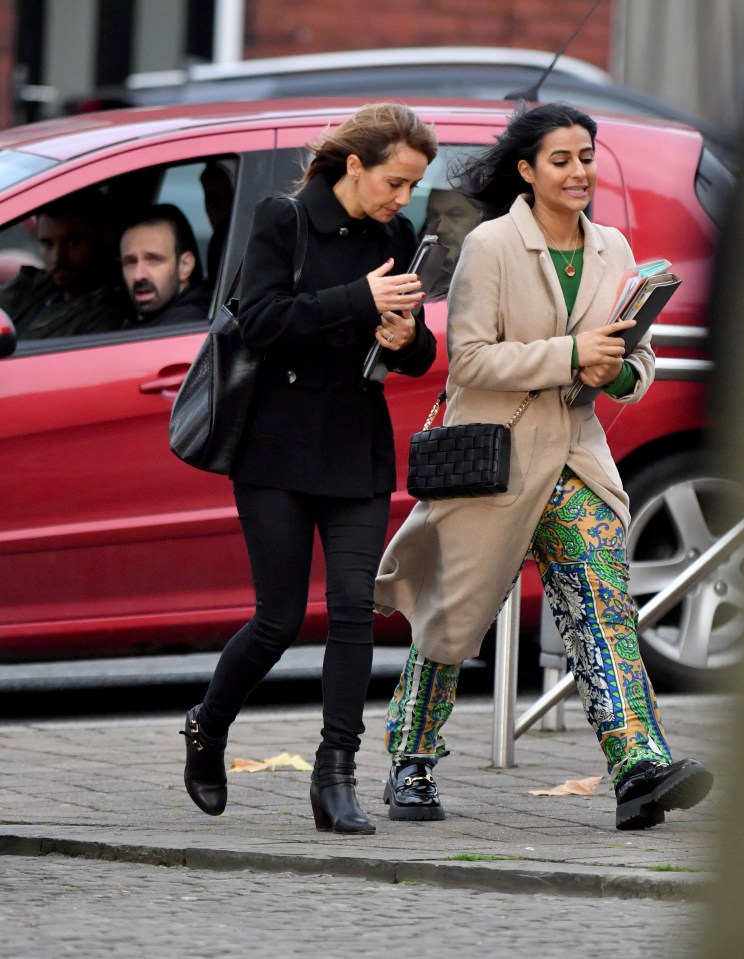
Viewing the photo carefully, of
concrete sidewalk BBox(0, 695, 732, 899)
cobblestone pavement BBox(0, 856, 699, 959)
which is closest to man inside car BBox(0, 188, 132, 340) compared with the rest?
concrete sidewalk BBox(0, 695, 732, 899)

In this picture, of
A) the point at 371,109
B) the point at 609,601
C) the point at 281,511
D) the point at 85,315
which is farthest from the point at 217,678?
the point at 85,315

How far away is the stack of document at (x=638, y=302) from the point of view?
4828mm

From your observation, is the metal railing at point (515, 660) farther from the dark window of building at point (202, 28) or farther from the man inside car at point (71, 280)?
the dark window of building at point (202, 28)

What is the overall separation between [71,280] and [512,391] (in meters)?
2.31

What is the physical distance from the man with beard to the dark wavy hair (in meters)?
1.54

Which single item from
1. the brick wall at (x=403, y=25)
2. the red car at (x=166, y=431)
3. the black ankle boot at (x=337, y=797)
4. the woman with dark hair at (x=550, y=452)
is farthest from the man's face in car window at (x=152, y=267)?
the brick wall at (x=403, y=25)

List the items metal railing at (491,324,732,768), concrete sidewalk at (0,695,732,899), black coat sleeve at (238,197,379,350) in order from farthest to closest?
metal railing at (491,324,732,768)
black coat sleeve at (238,197,379,350)
concrete sidewalk at (0,695,732,899)

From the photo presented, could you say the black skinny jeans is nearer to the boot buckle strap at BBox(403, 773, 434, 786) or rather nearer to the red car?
the boot buckle strap at BBox(403, 773, 434, 786)

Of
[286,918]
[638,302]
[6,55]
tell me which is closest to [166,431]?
[638,302]

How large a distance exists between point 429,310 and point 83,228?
3.81 ft

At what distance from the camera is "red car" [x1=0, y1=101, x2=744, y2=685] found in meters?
6.45

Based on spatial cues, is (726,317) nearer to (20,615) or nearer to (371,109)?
(371,109)

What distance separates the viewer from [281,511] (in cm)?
488

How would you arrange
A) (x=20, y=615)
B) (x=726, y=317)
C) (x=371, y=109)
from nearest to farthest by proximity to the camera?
(x=726, y=317) → (x=371, y=109) → (x=20, y=615)
